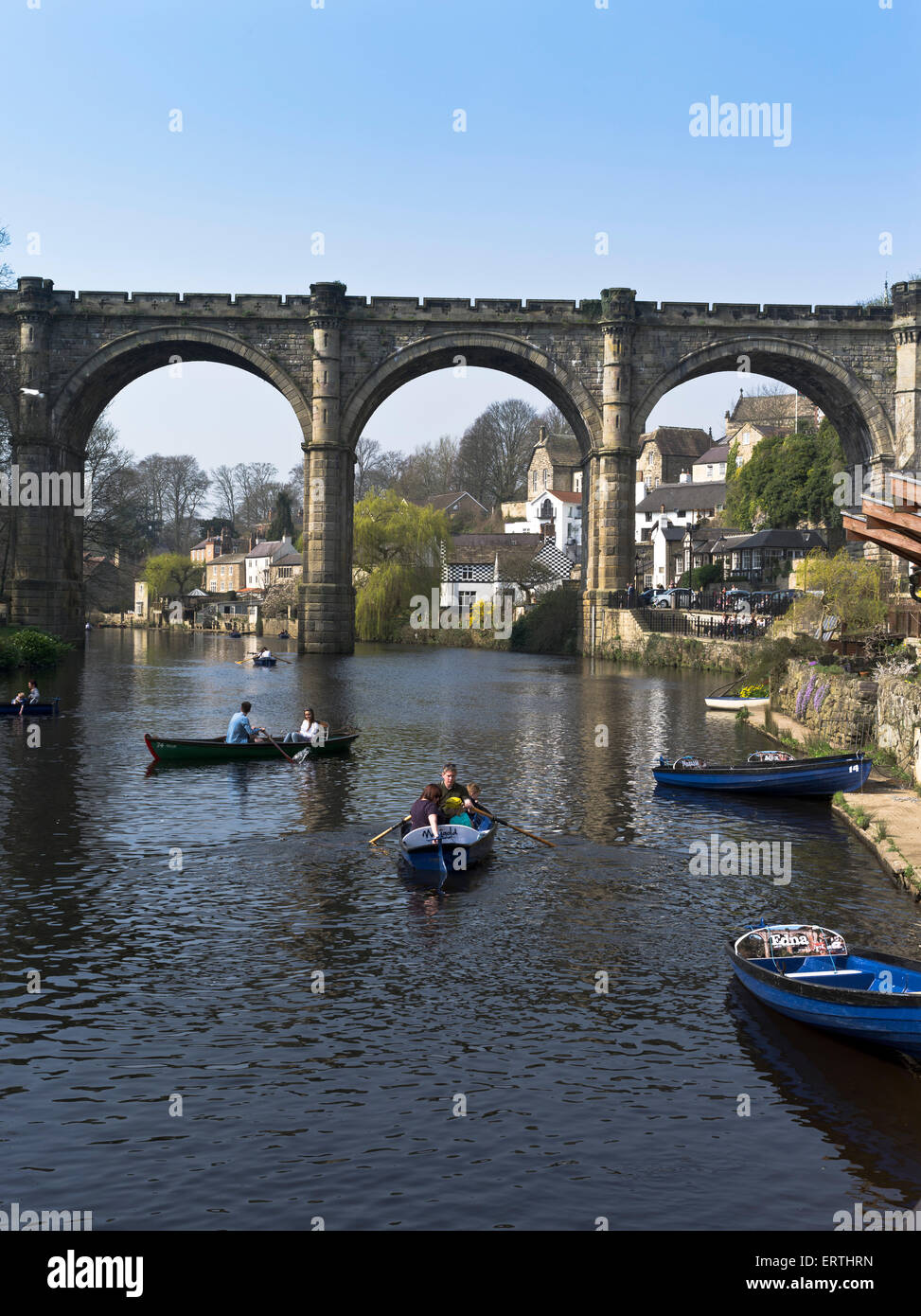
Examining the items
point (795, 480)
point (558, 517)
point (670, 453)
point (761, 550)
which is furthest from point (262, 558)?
point (761, 550)

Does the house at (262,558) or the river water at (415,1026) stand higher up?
the house at (262,558)

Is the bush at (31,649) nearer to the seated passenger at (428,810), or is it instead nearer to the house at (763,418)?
the seated passenger at (428,810)

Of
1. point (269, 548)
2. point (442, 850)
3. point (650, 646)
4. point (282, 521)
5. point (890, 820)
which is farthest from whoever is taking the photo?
point (282, 521)

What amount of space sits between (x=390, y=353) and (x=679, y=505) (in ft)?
194

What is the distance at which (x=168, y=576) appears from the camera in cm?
12269

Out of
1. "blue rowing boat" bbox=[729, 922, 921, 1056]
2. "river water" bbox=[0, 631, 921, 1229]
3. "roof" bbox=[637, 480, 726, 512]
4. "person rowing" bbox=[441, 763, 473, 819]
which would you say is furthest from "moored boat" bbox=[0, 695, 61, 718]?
"roof" bbox=[637, 480, 726, 512]

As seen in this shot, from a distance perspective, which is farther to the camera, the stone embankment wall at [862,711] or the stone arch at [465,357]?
the stone arch at [465,357]

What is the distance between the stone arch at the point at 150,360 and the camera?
50969 mm

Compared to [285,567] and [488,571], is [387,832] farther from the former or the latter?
[285,567]

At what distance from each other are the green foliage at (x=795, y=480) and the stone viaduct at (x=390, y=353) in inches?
808

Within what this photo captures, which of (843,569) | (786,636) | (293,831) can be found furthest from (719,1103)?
(843,569)

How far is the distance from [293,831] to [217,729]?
12070 mm

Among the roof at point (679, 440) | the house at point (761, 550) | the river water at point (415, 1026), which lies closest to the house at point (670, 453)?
the roof at point (679, 440)

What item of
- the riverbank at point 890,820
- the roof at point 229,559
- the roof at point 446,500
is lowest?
the riverbank at point 890,820
